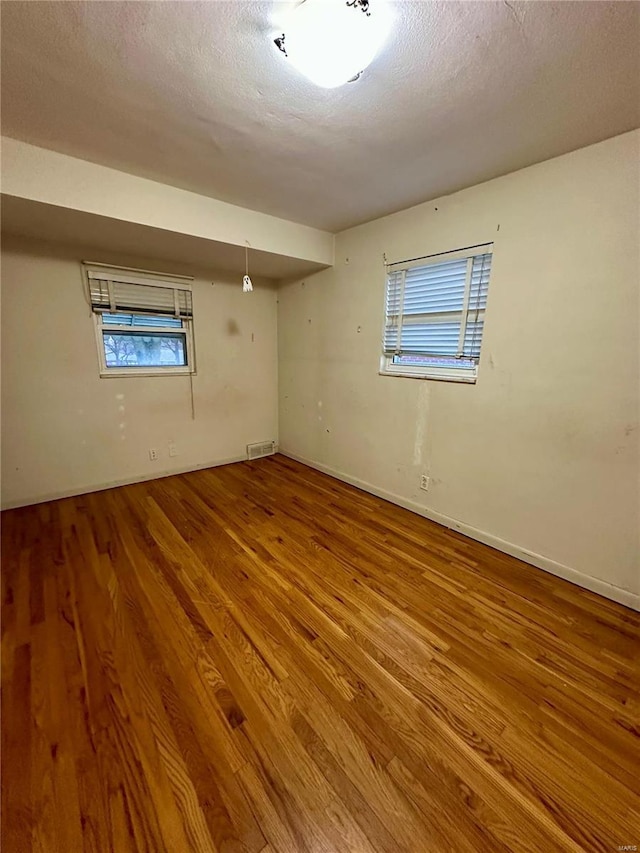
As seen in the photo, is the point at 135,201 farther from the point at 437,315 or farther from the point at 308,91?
the point at 437,315

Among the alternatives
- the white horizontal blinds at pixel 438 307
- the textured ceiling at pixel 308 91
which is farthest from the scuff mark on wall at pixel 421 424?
the textured ceiling at pixel 308 91

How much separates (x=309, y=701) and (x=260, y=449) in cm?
326

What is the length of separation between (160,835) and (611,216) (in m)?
3.18

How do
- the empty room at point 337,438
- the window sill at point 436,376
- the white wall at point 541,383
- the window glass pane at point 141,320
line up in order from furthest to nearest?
the window glass pane at point 141,320
the window sill at point 436,376
the white wall at point 541,383
the empty room at point 337,438

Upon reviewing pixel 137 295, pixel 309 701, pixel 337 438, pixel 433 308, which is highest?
pixel 137 295

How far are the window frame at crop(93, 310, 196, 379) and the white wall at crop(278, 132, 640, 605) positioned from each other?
6.35 feet

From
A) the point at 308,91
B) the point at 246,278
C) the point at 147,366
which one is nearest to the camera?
the point at 308,91

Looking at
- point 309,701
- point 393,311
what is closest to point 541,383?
point 393,311

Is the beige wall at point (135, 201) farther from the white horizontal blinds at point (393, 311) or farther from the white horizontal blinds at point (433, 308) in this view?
the white horizontal blinds at point (433, 308)

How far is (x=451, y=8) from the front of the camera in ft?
3.63

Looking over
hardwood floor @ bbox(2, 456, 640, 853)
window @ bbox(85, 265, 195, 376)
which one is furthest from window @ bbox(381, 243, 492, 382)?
window @ bbox(85, 265, 195, 376)

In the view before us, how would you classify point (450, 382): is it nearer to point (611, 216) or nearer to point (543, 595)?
point (611, 216)

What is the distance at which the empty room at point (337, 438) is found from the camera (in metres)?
1.10

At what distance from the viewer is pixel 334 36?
1146 mm
